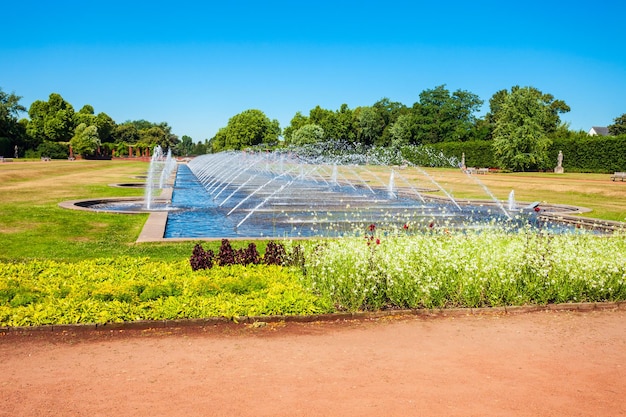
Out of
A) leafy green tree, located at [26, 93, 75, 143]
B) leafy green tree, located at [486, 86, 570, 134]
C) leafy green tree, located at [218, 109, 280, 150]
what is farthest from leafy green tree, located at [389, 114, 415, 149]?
leafy green tree, located at [26, 93, 75, 143]

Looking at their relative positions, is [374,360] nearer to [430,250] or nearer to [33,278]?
[430,250]

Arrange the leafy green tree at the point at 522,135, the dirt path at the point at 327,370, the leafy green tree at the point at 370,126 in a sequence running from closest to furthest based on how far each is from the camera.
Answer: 1. the dirt path at the point at 327,370
2. the leafy green tree at the point at 522,135
3. the leafy green tree at the point at 370,126

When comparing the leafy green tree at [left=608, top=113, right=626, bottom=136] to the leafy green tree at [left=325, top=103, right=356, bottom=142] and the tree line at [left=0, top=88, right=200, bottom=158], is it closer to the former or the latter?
the leafy green tree at [left=325, top=103, right=356, bottom=142]

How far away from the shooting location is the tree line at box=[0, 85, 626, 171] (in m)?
44.6

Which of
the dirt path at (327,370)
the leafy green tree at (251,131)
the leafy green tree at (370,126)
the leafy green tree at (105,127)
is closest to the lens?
the dirt path at (327,370)

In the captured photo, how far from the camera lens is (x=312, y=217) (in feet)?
44.1

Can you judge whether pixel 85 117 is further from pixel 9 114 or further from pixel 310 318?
pixel 310 318

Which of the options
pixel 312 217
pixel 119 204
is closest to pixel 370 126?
pixel 119 204

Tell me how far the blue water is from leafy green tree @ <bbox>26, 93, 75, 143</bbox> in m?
69.6

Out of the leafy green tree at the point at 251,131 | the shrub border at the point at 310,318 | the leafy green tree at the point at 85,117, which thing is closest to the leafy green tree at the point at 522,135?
the shrub border at the point at 310,318

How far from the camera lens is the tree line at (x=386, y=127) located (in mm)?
44625

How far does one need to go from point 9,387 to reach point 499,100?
3378 inches

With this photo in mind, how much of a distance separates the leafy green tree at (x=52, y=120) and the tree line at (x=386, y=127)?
13cm

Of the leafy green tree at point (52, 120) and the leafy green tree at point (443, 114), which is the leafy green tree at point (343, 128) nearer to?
the leafy green tree at point (443, 114)
